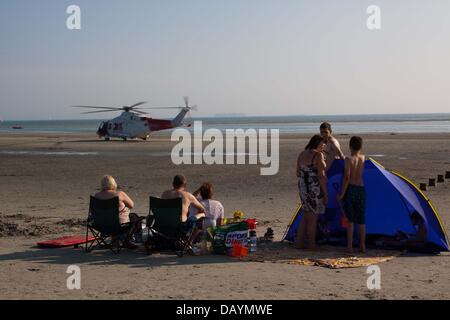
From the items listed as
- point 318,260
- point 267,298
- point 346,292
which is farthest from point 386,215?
point 267,298

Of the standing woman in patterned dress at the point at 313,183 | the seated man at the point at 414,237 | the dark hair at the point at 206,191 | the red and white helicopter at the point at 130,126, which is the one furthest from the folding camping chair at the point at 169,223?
the red and white helicopter at the point at 130,126

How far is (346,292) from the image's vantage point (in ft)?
20.5

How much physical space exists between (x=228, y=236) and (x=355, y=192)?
181 cm

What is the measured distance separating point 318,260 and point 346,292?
1511mm

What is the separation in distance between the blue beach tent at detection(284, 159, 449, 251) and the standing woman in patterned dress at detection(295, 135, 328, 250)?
0.61 metres

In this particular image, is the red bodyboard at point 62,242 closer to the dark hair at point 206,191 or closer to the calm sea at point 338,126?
the dark hair at point 206,191

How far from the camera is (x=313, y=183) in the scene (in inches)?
328

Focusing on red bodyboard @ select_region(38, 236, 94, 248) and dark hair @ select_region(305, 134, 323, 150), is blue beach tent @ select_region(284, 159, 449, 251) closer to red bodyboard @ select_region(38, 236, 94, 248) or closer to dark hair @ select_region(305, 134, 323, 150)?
dark hair @ select_region(305, 134, 323, 150)

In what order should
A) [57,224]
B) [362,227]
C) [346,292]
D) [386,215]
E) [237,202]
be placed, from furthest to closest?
1. [237,202]
2. [57,224]
3. [386,215]
4. [362,227]
5. [346,292]

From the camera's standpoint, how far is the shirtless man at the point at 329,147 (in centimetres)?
864

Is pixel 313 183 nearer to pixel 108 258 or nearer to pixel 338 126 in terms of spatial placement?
pixel 108 258

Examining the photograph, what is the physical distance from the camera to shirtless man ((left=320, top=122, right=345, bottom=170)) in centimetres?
864

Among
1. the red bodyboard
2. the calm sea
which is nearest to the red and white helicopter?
the calm sea
